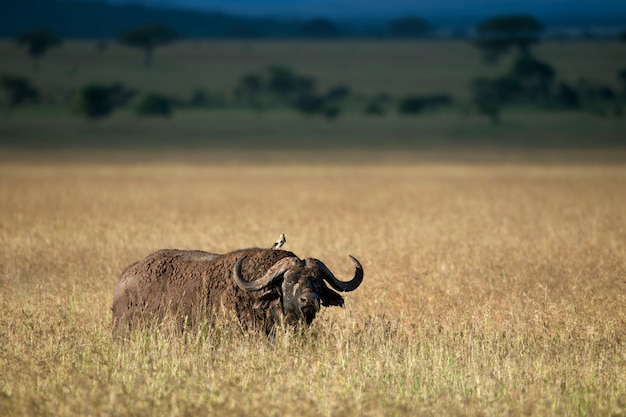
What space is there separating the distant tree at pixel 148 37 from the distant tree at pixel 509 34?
3244cm

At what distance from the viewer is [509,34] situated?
339 feet

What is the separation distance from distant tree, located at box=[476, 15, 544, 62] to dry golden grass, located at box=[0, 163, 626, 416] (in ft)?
260

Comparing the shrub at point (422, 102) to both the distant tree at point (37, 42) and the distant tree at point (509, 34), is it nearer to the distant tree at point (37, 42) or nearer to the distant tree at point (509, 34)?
the distant tree at point (509, 34)

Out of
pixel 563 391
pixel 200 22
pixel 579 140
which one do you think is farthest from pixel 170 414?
pixel 200 22

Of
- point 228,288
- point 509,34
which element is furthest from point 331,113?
point 228,288

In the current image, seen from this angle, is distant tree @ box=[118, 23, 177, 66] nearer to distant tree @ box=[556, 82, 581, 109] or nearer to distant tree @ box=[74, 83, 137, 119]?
distant tree @ box=[74, 83, 137, 119]

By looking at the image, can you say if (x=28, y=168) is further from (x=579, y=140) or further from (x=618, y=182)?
(x=579, y=140)

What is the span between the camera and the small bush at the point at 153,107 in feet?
259

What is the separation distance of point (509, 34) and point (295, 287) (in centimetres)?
9809

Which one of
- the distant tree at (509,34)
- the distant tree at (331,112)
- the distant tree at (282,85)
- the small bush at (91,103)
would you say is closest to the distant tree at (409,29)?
the distant tree at (509,34)

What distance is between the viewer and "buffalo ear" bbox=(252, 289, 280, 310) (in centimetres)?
916

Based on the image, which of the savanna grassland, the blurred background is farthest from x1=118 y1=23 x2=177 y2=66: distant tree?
the savanna grassland

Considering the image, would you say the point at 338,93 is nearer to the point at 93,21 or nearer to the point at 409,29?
the point at 409,29

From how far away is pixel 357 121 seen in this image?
75.5 metres
